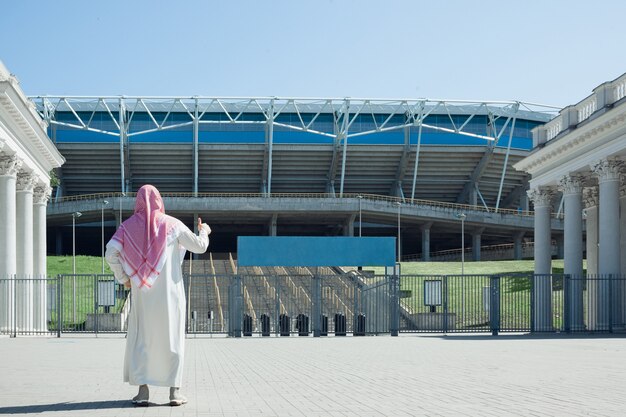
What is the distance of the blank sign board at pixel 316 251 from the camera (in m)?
39.1

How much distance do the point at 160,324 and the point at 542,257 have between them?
31.2 meters

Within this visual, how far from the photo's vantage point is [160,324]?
33.3ft

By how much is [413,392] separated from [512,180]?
281 ft

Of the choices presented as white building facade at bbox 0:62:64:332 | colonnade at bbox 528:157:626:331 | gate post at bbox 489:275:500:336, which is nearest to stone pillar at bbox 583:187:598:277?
colonnade at bbox 528:157:626:331

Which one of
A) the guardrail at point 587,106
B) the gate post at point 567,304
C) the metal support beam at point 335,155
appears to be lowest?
the gate post at point 567,304

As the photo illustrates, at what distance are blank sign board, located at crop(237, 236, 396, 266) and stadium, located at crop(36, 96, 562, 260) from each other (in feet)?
145

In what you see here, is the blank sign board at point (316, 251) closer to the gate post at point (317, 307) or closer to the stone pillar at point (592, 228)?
the gate post at point (317, 307)

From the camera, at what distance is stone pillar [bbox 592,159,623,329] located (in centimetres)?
3275

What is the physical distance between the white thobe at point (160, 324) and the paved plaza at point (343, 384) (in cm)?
35

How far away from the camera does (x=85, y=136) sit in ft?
283

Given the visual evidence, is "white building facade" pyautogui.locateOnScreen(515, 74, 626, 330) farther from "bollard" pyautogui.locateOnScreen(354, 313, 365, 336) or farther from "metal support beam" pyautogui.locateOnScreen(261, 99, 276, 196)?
"metal support beam" pyautogui.locateOnScreen(261, 99, 276, 196)

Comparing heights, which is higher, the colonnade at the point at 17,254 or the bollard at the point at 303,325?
the colonnade at the point at 17,254

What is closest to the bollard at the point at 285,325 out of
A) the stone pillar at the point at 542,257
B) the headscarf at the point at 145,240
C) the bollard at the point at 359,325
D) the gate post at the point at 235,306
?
the gate post at the point at 235,306

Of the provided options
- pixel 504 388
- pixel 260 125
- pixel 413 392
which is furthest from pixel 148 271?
pixel 260 125
